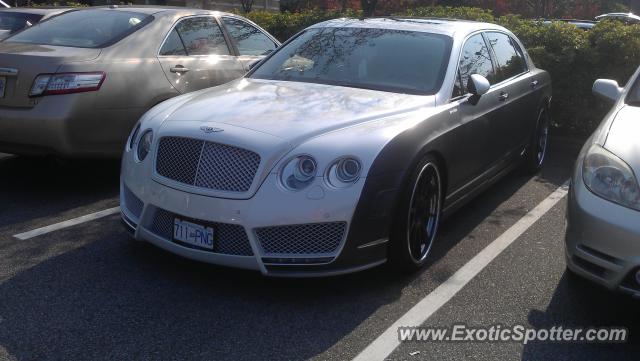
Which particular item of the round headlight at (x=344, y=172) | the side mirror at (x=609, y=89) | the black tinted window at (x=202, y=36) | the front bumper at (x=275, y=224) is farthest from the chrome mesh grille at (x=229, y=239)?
Answer: the black tinted window at (x=202, y=36)

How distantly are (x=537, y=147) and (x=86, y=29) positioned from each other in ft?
14.9

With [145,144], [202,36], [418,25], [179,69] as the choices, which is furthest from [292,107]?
[202,36]

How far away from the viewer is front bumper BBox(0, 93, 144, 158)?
5.44m

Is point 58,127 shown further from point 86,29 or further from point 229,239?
point 229,239

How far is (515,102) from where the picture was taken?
20.2 ft

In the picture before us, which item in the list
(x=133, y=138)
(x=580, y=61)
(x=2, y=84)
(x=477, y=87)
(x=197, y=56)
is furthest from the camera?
(x=580, y=61)

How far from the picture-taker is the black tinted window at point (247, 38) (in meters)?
7.35

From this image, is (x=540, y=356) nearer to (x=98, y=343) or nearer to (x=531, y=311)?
(x=531, y=311)

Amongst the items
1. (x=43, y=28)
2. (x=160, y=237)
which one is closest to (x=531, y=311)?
(x=160, y=237)

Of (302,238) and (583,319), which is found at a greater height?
(302,238)

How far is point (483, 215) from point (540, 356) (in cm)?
237

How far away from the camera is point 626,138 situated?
3844 millimetres

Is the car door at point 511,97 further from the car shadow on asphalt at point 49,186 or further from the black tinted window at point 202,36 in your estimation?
the car shadow on asphalt at point 49,186

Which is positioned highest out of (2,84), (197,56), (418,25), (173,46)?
(418,25)
